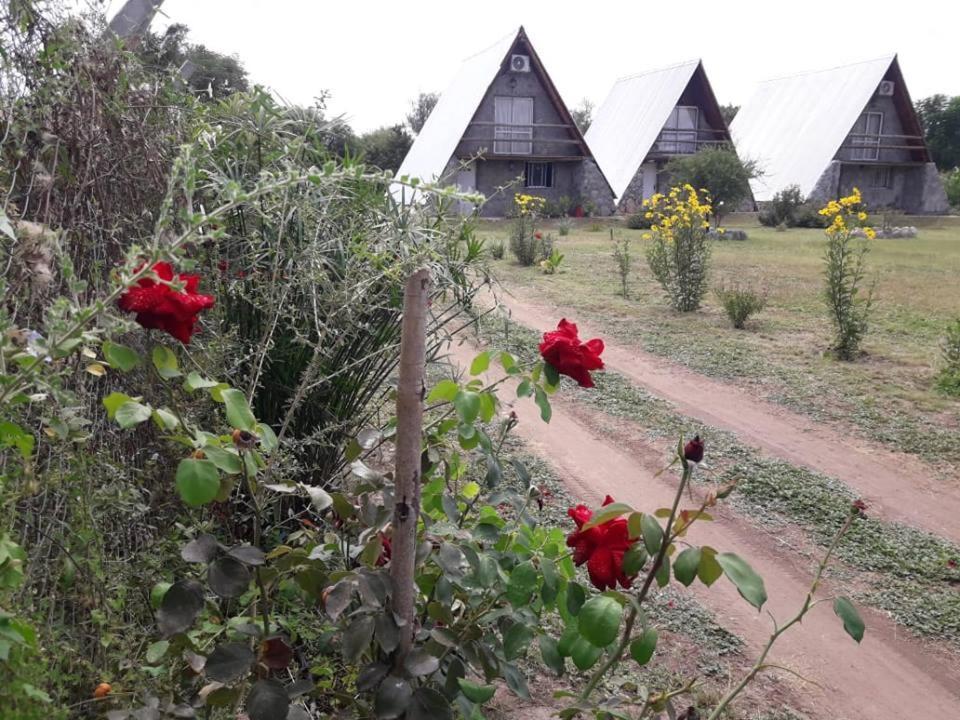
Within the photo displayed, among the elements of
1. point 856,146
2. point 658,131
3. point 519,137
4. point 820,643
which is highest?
point 658,131

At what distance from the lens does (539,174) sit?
96.3 ft

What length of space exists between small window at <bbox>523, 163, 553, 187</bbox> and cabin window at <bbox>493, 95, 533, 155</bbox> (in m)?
0.93

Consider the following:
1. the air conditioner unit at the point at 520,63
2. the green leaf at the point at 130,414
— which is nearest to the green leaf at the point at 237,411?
the green leaf at the point at 130,414

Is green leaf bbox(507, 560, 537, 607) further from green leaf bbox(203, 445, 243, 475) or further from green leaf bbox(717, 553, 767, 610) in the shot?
green leaf bbox(203, 445, 243, 475)

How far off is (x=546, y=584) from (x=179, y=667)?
1034 millimetres

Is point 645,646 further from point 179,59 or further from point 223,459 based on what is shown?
point 179,59

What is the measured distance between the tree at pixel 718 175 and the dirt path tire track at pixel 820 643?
22245mm

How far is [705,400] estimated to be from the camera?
689 cm

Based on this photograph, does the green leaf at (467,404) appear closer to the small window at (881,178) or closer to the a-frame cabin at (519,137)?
the a-frame cabin at (519,137)

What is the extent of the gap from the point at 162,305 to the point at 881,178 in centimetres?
3578

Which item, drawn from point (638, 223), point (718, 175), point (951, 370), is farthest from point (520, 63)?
point (951, 370)

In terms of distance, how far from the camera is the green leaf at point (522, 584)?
1598 mm

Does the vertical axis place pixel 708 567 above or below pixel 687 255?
below

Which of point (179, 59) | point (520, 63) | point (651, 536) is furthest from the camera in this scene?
point (520, 63)
